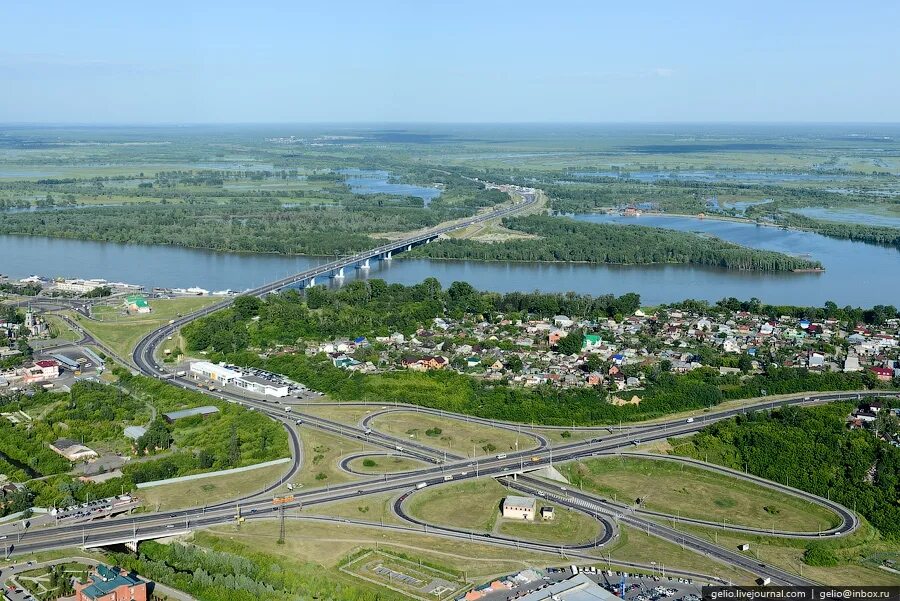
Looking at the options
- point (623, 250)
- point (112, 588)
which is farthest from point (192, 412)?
point (623, 250)

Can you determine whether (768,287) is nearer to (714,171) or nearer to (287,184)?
(287,184)

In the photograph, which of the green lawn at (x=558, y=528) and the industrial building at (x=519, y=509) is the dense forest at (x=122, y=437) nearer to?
the industrial building at (x=519, y=509)

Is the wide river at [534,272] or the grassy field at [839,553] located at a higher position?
the wide river at [534,272]

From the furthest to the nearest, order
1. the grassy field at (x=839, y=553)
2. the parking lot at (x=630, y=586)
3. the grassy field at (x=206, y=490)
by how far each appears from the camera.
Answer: the grassy field at (x=206, y=490)
the grassy field at (x=839, y=553)
the parking lot at (x=630, y=586)

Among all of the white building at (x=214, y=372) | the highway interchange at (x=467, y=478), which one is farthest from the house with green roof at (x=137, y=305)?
the highway interchange at (x=467, y=478)

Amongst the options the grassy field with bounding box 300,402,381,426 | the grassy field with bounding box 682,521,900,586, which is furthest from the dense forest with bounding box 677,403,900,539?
the grassy field with bounding box 300,402,381,426

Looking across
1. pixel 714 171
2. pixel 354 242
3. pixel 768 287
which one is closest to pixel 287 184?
pixel 354 242

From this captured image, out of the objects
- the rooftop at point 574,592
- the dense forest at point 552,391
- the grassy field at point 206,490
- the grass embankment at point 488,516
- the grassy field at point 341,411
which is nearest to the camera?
the rooftop at point 574,592

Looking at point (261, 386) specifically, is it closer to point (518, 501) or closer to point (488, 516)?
point (488, 516)

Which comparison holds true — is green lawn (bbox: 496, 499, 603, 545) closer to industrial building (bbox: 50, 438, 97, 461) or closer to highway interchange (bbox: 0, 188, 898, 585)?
highway interchange (bbox: 0, 188, 898, 585)
